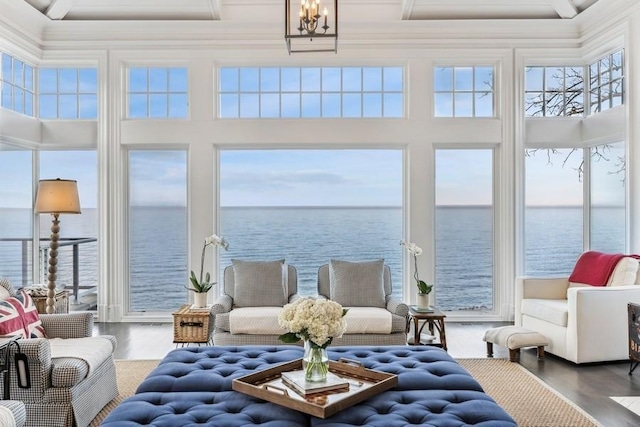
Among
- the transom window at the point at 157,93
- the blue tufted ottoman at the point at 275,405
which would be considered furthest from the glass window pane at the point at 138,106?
the blue tufted ottoman at the point at 275,405

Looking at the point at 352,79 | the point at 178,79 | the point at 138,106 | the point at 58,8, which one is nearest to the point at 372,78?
the point at 352,79

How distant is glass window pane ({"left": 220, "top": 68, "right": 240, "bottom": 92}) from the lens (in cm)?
650

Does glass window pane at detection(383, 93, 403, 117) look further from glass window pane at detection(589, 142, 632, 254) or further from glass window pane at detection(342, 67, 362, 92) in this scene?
glass window pane at detection(589, 142, 632, 254)

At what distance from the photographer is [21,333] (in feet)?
11.3

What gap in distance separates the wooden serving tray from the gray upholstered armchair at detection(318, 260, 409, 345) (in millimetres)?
1630

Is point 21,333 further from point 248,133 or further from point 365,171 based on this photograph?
point 365,171

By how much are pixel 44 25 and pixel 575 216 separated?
7.01 m

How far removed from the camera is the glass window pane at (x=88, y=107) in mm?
6496

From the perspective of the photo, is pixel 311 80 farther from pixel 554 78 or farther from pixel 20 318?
pixel 20 318

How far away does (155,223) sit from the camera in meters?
6.49

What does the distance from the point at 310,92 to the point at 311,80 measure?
154 millimetres

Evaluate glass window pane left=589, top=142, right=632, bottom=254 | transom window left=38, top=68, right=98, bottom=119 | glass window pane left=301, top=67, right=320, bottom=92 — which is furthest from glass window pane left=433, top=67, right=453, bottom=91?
transom window left=38, top=68, right=98, bottom=119

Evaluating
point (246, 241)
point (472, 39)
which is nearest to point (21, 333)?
point (246, 241)

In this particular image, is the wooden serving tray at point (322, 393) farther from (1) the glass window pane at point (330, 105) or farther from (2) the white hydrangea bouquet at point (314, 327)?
(1) the glass window pane at point (330, 105)
